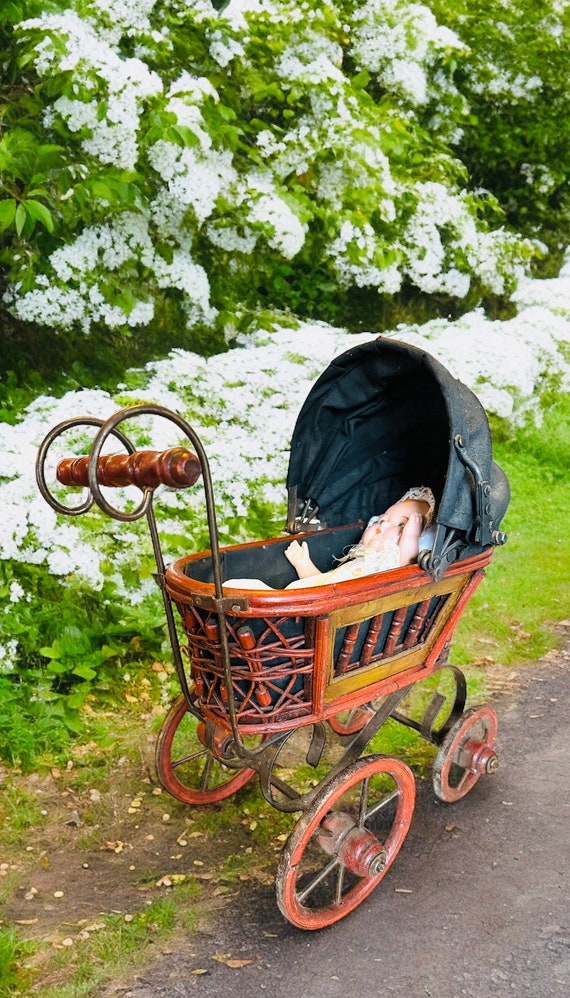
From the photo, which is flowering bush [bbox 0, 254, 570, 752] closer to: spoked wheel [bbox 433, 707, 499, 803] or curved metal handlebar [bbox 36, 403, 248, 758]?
spoked wheel [bbox 433, 707, 499, 803]

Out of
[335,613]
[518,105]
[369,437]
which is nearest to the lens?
[335,613]

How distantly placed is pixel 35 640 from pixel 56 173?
2.50 m

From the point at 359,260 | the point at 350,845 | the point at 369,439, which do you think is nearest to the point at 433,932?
the point at 350,845

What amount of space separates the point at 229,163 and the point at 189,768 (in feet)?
11.7

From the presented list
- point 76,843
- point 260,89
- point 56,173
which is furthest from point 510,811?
point 260,89

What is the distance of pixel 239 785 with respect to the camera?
3.06m

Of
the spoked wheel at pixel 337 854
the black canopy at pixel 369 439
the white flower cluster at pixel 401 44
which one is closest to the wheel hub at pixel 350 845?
the spoked wheel at pixel 337 854

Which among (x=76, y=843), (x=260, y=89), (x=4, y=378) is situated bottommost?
(x=76, y=843)

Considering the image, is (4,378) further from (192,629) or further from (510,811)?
(510,811)

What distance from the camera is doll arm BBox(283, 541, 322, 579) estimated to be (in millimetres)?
2881

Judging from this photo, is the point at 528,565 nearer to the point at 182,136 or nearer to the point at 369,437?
the point at 369,437

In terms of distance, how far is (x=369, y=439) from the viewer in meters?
3.21

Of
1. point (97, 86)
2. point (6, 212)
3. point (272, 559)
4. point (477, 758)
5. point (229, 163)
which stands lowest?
point (477, 758)

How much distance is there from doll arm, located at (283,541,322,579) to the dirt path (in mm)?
947
